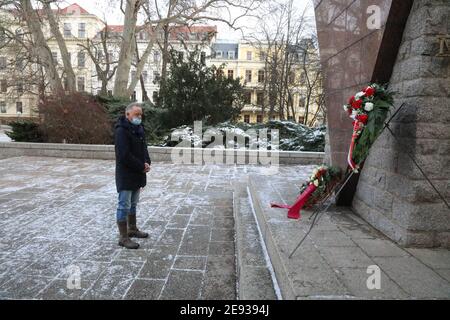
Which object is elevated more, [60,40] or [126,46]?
[60,40]

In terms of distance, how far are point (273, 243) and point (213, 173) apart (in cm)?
613

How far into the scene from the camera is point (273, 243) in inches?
133

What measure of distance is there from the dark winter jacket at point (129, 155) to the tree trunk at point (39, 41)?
45.1 feet

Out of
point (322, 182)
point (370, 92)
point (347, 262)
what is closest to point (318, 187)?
point (322, 182)

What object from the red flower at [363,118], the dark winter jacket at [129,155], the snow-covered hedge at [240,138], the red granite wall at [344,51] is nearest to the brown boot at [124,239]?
the dark winter jacket at [129,155]

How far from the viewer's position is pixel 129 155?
12.7ft

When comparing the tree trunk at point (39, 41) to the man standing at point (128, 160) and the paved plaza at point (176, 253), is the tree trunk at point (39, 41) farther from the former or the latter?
the man standing at point (128, 160)

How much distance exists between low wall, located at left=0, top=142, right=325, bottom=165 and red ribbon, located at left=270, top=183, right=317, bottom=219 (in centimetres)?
669

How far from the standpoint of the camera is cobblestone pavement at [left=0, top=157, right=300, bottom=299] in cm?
313

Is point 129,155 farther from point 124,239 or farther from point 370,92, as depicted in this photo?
point 370,92

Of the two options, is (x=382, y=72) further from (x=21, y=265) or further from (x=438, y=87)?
(x=21, y=265)

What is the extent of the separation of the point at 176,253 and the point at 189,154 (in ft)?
25.4

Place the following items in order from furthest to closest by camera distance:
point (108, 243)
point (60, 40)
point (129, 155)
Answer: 1. point (60, 40)
2. point (108, 243)
3. point (129, 155)
